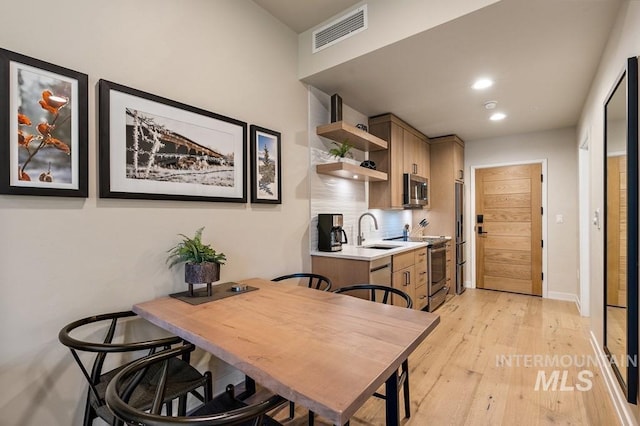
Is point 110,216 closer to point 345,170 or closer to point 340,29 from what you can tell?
point 345,170

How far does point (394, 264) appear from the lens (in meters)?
2.87

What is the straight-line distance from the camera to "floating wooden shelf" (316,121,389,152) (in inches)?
109

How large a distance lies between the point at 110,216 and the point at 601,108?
3.39 metres

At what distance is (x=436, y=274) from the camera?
3893 mm

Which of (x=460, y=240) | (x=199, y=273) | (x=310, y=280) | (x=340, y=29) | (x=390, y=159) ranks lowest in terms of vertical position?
(x=310, y=280)

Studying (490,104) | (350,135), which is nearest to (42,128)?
(350,135)

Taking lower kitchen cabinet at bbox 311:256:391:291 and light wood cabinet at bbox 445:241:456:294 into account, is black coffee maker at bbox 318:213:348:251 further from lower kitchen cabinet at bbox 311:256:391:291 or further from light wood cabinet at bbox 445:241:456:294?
light wood cabinet at bbox 445:241:456:294

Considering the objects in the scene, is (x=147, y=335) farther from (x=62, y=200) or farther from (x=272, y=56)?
(x=272, y=56)

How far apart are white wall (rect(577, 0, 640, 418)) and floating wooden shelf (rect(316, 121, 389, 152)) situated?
1806mm

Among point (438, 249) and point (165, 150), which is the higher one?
point (165, 150)

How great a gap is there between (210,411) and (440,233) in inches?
167

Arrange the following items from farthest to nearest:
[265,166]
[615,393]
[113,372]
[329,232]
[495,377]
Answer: [329,232] < [265,166] < [495,377] < [615,393] < [113,372]

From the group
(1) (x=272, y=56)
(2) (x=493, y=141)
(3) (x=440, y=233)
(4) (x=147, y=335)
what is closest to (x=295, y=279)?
(4) (x=147, y=335)

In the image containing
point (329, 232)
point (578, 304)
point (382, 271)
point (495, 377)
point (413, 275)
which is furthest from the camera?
point (578, 304)
